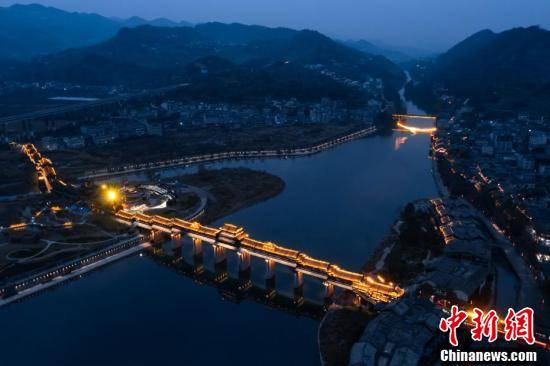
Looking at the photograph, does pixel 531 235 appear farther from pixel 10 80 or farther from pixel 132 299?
pixel 10 80

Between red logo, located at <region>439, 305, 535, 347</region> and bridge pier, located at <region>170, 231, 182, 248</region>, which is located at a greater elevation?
red logo, located at <region>439, 305, 535, 347</region>

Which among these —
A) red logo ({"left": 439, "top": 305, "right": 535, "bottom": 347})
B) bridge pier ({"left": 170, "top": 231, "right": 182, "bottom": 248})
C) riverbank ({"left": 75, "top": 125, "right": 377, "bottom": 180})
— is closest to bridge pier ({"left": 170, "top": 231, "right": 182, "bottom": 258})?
bridge pier ({"left": 170, "top": 231, "right": 182, "bottom": 248})

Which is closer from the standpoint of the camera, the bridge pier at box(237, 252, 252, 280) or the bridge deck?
the bridge deck

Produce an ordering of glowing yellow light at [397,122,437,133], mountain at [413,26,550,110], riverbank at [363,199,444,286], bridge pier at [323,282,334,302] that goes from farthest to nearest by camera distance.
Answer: mountain at [413,26,550,110]
glowing yellow light at [397,122,437,133]
riverbank at [363,199,444,286]
bridge pier at [323,282,334,302]

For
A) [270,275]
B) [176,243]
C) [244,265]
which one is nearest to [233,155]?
[176,243]

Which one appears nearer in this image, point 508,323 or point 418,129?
point 508,323

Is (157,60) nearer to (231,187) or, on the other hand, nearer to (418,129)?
(418,129)

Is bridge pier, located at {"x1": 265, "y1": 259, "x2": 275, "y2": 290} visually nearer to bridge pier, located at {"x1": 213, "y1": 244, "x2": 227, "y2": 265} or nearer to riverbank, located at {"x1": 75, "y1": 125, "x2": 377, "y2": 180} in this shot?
bridge pier, located at {"x1": 213, "y1": 244, "x2": 227, "y2": 265}
